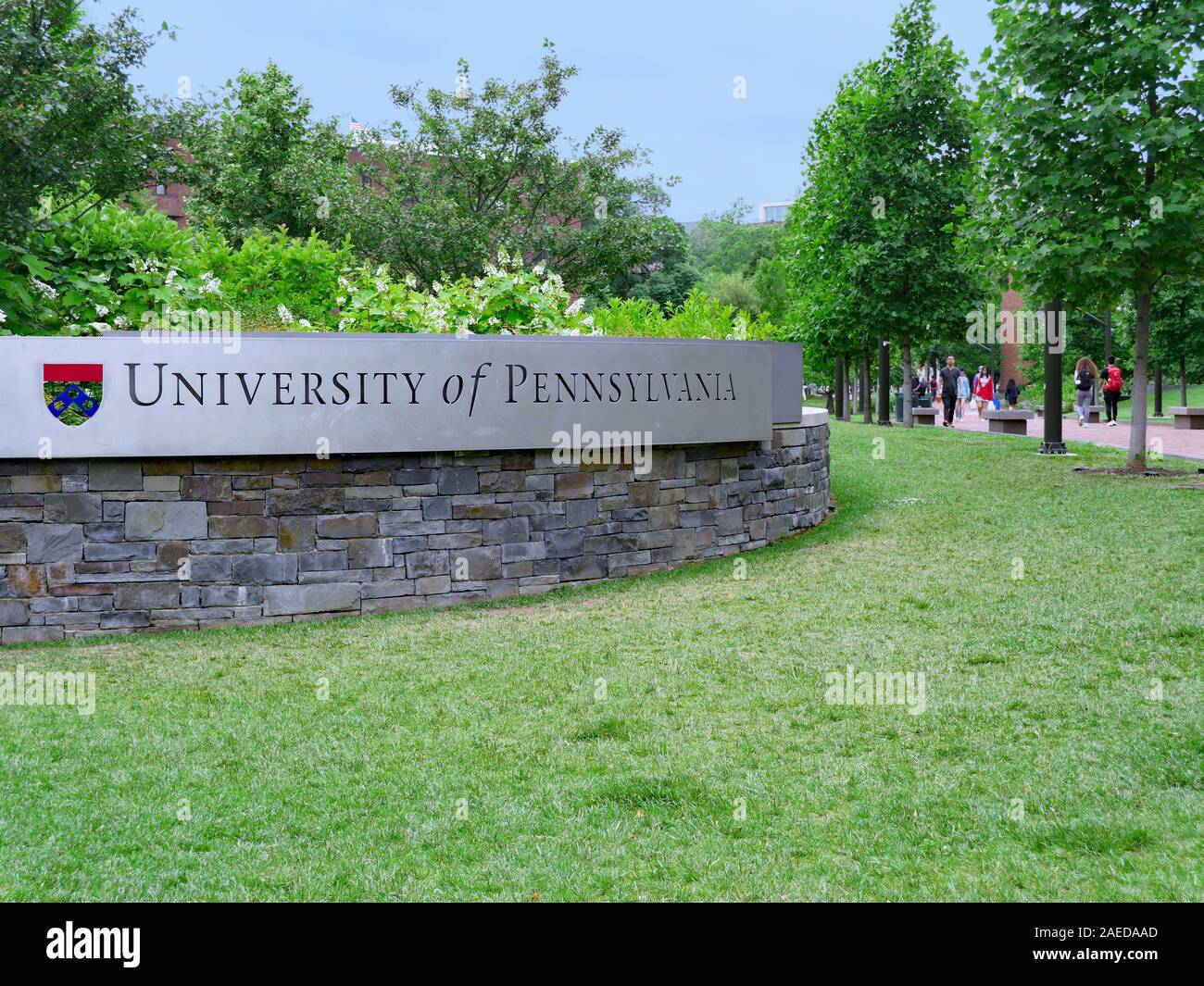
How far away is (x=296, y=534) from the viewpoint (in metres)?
7.77

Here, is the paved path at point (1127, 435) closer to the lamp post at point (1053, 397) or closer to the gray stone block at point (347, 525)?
the lamp post at point (1053, 397)

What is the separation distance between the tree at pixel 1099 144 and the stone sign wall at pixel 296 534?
22.6ft

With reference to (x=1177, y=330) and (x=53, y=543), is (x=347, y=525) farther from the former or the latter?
(x=1177, y=330)

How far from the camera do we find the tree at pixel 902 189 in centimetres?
2428

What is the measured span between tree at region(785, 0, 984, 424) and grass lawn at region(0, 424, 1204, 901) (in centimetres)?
1727

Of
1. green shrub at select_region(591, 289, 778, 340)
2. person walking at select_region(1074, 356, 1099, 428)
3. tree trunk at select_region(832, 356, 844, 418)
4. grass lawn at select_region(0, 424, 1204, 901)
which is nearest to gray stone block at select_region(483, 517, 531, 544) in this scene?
grass lawn at select_region(0, 424, 1204, 901)

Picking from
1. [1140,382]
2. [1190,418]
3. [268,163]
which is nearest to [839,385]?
[1190,418]

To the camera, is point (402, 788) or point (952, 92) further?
point (952, 92)

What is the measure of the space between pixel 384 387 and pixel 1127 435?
58.7 feet

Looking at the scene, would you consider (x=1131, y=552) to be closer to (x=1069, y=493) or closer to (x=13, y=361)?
(x=1069, y=493)

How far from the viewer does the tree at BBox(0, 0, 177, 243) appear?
14297 mm
